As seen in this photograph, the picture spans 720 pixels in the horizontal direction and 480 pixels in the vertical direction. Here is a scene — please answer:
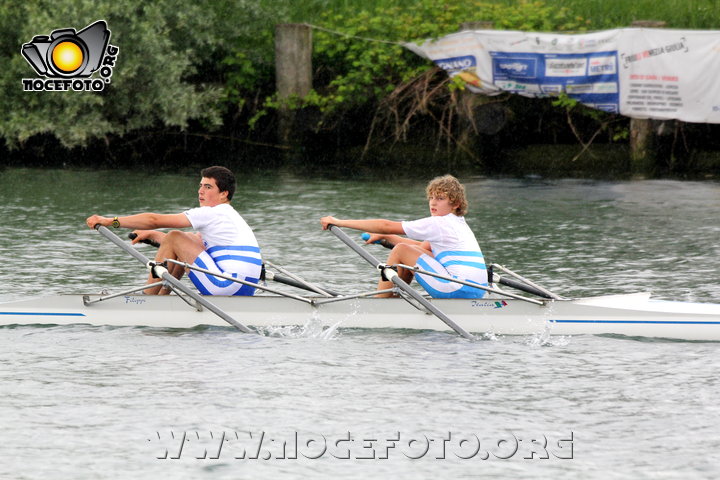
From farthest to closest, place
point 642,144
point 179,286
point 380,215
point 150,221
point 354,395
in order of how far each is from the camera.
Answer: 1. point 642,144
2. point 380,215
3. point 150,221
4. point 179,286
5. point 354,395

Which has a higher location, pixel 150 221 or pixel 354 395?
pixel 150 221

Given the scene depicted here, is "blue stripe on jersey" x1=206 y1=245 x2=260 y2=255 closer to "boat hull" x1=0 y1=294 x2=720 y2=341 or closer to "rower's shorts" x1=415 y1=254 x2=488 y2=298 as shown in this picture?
"boat hull" x1=0 y1=294 x2=720 y2=341

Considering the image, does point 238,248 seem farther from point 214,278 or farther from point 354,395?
point 354,395

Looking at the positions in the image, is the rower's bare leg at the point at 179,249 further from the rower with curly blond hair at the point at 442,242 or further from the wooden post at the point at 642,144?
the wooden post at the point at 642,144

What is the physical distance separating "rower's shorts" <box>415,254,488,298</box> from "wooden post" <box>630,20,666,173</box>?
571 inches

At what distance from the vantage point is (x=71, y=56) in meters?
27.3

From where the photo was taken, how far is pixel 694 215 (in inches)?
754

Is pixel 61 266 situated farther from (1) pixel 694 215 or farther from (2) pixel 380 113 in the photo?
(2) pixel 380 113

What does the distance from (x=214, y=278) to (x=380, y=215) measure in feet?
26.8

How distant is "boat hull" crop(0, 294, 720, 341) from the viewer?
1106 centimetres

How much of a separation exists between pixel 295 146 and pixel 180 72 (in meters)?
2.96

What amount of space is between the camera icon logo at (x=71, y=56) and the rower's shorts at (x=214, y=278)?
50.0ft

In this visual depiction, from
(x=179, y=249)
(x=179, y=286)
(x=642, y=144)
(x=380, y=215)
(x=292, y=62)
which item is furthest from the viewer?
(x=292, y=62)

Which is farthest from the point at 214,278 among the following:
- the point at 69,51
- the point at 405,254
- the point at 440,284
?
the point at 69,51
